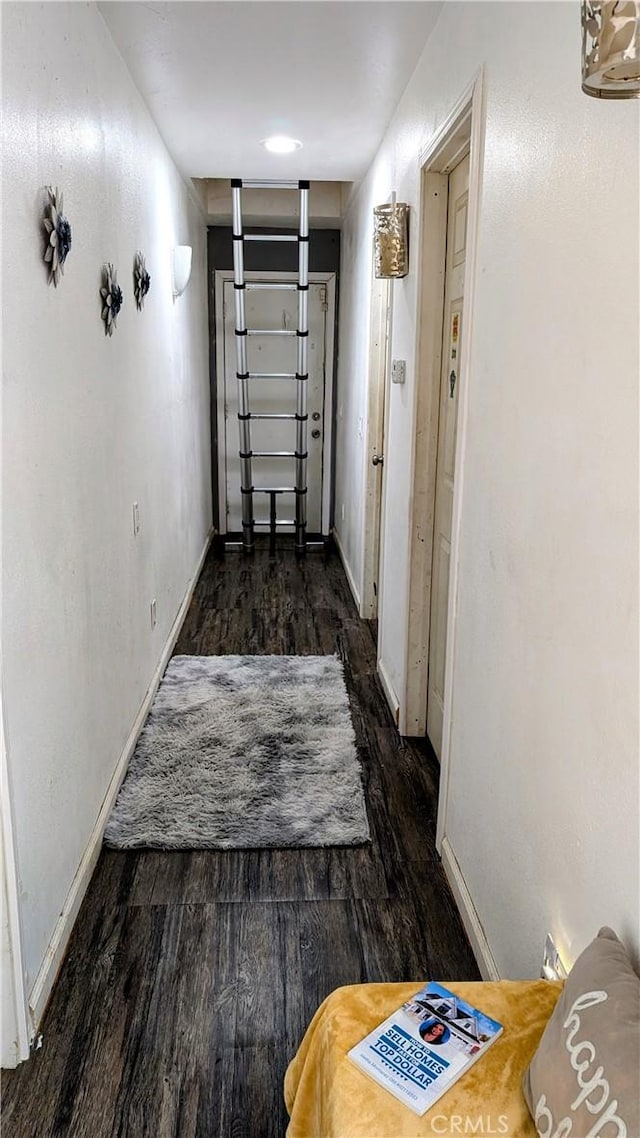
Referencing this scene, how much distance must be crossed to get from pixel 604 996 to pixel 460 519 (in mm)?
1266

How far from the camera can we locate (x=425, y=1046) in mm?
1092

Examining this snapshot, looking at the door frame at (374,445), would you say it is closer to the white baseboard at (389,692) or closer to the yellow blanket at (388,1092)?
the white baseboard at (389,692)

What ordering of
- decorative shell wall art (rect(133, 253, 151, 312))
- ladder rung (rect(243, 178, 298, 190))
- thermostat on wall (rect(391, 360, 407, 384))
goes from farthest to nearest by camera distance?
ladder rung (rect(243, 178, 298, 190))
thermostat on wall (rect(391, 360, 407, 384))
decorative shell wall art (rect(133, 253, 151, 312))

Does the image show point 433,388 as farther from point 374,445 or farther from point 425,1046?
point 425,1046

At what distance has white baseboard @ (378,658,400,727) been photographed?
311cm

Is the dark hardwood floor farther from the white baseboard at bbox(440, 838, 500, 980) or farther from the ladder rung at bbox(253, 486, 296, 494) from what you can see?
the ladder rung at bbox(253, 486, 296, 494)

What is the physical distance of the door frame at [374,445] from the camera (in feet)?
12.8

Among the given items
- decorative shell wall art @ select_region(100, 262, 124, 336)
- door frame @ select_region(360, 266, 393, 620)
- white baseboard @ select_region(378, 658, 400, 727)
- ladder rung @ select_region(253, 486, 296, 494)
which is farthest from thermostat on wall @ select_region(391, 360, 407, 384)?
ladder rung @ select_region(253, 486, 296, 494)

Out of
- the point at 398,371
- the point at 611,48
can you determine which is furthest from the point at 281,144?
the point at 611,48

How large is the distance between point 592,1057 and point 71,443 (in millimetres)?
1611

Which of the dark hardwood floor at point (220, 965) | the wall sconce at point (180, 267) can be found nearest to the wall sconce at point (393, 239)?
the wall sconce at point (180, 267)

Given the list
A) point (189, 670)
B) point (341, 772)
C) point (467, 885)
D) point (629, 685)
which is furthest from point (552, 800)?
point (189, 670)

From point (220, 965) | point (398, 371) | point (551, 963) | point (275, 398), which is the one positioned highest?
point (398, 371)

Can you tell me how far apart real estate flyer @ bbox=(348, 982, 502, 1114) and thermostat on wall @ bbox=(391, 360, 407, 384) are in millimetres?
2229
